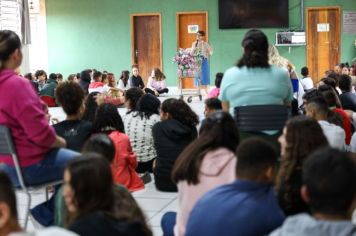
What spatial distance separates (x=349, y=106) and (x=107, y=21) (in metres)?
12.6

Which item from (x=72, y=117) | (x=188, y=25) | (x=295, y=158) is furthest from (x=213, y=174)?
(x=188, y=25)

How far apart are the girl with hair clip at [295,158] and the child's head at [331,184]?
0.73 m

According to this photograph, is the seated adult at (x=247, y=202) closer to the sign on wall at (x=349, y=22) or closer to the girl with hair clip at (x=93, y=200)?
the girl with hair clip at (x=93, y=200)

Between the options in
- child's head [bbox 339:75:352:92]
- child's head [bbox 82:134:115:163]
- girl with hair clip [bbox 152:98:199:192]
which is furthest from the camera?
child's head [bbox 339:75:352:92]

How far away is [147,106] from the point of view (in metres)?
5.94

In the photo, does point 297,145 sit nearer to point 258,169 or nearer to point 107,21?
point 258,169

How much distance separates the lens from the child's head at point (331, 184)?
187 centimetres

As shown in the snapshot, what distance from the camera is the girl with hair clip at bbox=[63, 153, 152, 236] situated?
214cm

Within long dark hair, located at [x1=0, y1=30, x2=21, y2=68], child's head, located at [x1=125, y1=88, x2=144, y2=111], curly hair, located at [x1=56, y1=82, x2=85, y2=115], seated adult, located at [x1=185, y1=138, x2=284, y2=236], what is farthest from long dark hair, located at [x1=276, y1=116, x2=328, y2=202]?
child's head, located at [x1=125, y1=88, x2=144, y2=111]

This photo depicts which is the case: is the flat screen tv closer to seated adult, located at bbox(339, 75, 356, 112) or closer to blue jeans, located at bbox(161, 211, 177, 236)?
seated adult, located at bbox(339, 75, 356, 112)

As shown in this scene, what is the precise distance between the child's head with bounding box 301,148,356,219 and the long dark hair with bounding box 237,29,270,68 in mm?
2044

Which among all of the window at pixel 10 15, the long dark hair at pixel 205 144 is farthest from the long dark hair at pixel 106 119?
the window at pixel 10 15

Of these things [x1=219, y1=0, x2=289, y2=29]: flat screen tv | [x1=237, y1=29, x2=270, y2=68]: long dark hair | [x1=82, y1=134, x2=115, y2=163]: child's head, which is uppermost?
[x1=219, y1=0, x2=289, y2=29]: flat screen tv

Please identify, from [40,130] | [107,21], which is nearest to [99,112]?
[40,130]
